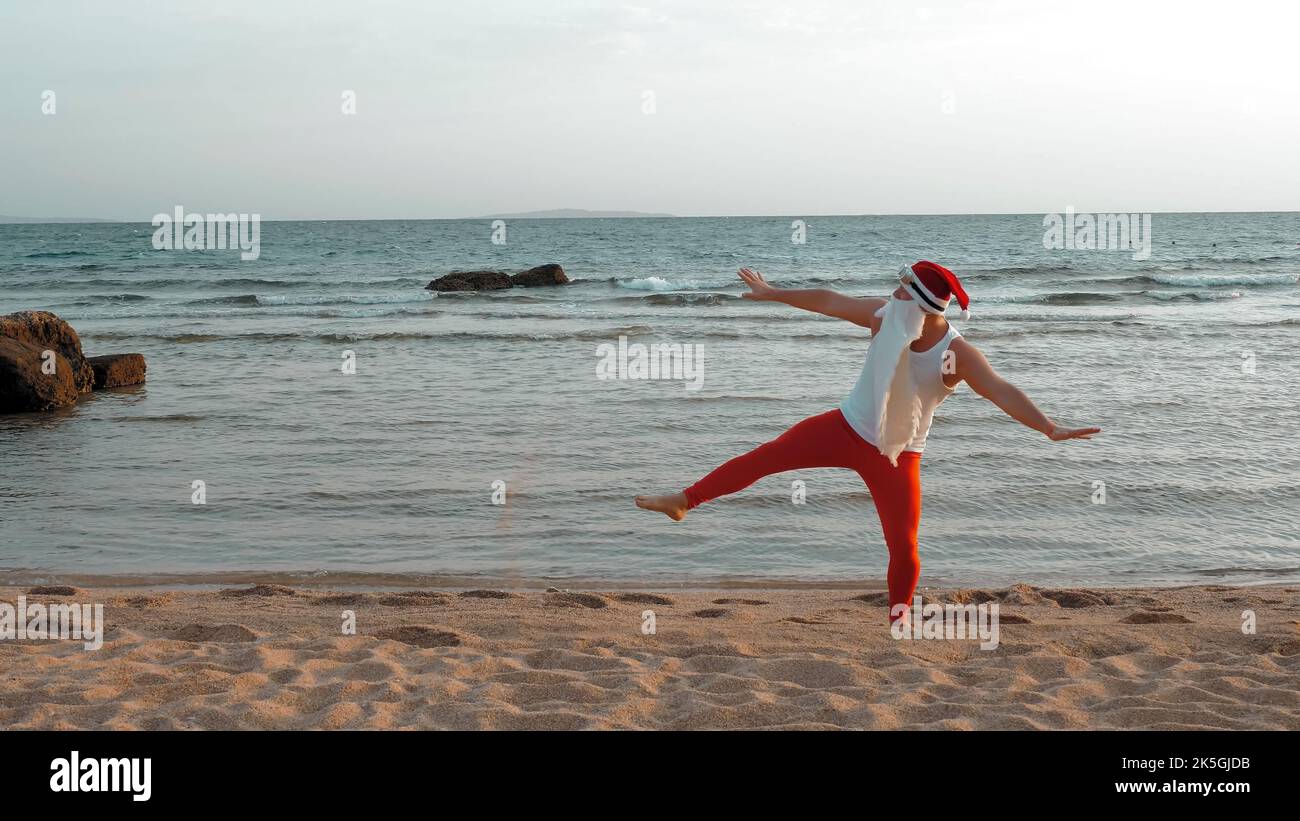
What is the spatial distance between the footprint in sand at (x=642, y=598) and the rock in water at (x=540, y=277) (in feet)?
93.9

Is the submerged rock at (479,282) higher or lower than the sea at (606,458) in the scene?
higher

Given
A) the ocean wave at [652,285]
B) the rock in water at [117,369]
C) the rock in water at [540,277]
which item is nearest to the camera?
the rock in water at [117,369]

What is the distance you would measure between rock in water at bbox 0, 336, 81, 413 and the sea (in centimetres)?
36

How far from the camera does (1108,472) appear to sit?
994 centimetres

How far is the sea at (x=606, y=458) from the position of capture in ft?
25.1

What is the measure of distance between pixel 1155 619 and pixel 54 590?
6552 millimetres

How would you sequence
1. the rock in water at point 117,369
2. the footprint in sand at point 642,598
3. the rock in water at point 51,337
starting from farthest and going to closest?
1. the rock in water at point 117,369
2. the rock in water at point 51,337
3. the footprint in sand at point 642,598

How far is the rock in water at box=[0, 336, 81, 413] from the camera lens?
42.8 feet

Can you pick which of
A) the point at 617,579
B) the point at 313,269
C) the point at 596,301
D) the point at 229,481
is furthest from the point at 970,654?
the point at 313,269

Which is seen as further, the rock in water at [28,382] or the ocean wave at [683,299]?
the ocean wave at [683,299]

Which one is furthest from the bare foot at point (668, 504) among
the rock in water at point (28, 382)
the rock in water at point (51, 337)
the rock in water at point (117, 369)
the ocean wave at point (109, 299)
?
the ocean wave at point (109, 299)

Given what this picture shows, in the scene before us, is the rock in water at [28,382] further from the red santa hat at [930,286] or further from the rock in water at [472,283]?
the rock in water at [472,283]

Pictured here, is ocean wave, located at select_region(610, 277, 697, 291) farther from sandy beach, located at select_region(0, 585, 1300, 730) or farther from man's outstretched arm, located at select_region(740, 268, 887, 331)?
man's outstretched arm, located at select_region(740, 268, 887, 331)
